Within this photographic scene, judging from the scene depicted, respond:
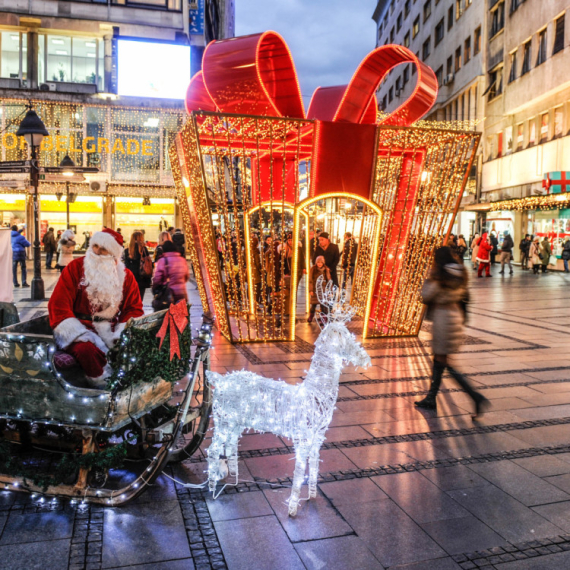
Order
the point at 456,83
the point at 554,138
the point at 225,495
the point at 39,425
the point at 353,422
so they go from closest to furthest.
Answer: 1. the point at 225,495
2. the point at 39,425
3. the point at 353,422
4. the point at 554,138
5. the point at 456,83

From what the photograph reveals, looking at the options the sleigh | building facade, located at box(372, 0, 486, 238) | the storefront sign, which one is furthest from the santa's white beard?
building facade, located at box(372, 0, 486, 238)

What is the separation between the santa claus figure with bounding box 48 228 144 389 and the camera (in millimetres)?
4016

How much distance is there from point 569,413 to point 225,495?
376 centimetres

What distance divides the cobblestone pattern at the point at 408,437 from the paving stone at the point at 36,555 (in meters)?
1.41

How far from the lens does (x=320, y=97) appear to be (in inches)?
373

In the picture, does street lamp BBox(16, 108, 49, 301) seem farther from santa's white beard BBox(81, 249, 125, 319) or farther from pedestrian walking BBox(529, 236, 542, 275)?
pedestrian walking BBox(529, 236, 542, 275)

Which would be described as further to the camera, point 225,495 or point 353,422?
point 353,422

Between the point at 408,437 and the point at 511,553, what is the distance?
186 cm

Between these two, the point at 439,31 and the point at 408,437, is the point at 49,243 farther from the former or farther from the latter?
the point at 439,31

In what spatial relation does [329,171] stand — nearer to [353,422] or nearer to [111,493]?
[353,422]

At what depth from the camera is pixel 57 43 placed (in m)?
27.4

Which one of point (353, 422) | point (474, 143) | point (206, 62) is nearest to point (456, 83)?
point (474, 143)

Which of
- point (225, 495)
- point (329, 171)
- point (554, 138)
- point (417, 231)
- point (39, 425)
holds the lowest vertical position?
point (225, 495)

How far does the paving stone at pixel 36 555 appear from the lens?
3.05 m
